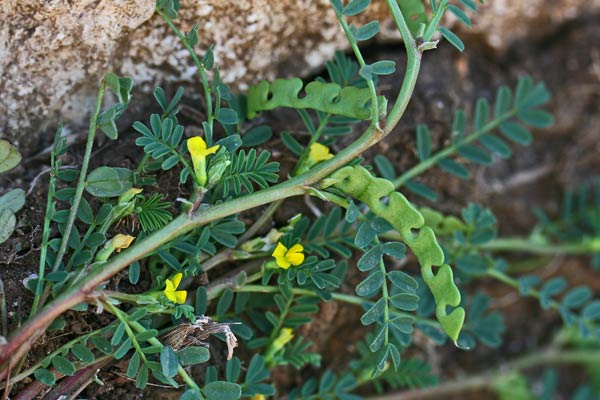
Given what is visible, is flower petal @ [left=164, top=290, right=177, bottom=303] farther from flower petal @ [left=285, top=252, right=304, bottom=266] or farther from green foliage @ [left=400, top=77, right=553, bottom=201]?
green foliage @ [left=400, top=77, right=553, bottom=201]

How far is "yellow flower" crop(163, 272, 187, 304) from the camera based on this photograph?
3.95 feet

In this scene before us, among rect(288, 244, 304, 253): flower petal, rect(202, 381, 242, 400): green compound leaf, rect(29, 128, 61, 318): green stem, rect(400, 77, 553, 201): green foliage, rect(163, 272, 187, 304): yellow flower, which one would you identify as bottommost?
rect(400, 77, 553, 201): green foliage

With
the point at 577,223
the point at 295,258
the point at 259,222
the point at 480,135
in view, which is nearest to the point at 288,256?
the point at 295,258

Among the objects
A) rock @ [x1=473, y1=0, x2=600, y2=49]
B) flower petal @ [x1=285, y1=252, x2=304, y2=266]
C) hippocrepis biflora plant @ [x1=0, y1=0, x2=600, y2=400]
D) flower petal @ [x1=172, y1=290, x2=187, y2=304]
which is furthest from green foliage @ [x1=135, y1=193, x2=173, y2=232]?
rock @ [x1=473, y1=0, x2=600, y2=49]

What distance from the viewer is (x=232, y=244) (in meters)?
1.30

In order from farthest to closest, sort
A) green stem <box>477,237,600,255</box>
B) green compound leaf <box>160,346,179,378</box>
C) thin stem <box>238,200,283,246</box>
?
green stem <box>477,237,600,255</box> < thin stem <box>238,200,283,246</box> < green compound leaf <box>160,346,179,378</box>

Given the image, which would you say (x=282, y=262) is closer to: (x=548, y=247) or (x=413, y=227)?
(x=413, y=227)

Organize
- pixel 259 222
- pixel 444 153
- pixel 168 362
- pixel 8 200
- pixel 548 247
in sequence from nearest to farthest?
pixel 168 362 → pixel 8 200 → pixel 259 222 → pixel 444 153 → pixel 548 247

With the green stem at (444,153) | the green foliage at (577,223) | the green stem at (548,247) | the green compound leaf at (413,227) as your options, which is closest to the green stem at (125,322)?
the green compound leaf at (413,227)

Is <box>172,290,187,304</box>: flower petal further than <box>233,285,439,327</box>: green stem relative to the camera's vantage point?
No

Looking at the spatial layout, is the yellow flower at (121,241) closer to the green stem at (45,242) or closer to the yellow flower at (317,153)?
the green stem at (45,242)

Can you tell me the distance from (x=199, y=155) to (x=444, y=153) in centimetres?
62

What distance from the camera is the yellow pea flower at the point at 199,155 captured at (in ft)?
3.91

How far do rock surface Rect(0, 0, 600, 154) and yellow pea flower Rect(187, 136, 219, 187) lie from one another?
349 mm
